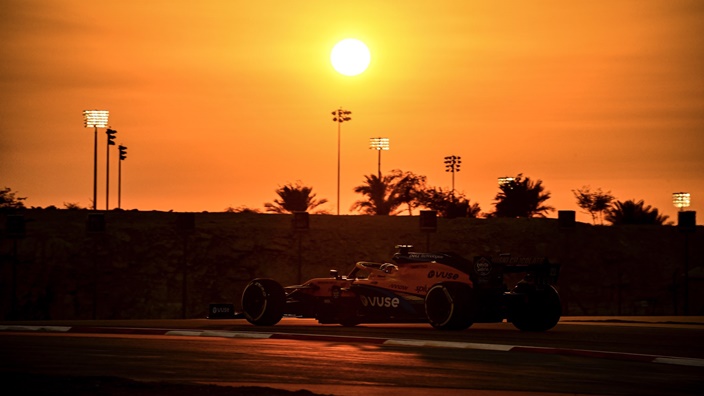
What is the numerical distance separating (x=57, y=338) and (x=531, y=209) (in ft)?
304

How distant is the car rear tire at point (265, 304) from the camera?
25953mm

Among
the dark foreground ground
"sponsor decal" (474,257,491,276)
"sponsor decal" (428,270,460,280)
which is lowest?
the dark foreground ground

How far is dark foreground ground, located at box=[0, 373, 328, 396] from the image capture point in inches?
504

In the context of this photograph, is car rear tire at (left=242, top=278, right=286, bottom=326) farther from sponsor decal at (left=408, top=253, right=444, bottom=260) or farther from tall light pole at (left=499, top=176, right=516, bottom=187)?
tall light pole at (left=499, top=176, right=516, bottom=187)

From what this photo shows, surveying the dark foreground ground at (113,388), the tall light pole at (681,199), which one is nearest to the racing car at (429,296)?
the dark foreground ground at (113,388)

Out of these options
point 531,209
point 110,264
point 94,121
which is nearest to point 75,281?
point 110,264

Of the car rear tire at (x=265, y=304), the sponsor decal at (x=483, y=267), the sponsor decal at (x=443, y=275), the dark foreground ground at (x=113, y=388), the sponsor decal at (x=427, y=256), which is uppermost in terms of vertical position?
the sponsor decal at (x=427, y=256)

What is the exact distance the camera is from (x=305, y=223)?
51938 millimetres

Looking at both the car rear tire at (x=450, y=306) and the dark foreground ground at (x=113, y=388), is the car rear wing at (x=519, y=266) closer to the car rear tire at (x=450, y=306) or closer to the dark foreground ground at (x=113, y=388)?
the car rear tire at (x=450, y=306)

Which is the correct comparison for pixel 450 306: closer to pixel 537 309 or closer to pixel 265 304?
pixel 537 309

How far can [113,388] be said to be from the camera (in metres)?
13.1

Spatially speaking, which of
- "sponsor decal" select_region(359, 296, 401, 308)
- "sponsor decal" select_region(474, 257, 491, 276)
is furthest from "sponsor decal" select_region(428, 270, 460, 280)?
"sponsor decal" select_region(359, 296, 401, 308)

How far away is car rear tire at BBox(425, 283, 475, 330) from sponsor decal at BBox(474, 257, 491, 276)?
1.32 feet

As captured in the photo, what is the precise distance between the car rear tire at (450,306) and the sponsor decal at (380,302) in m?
A: 1.25
